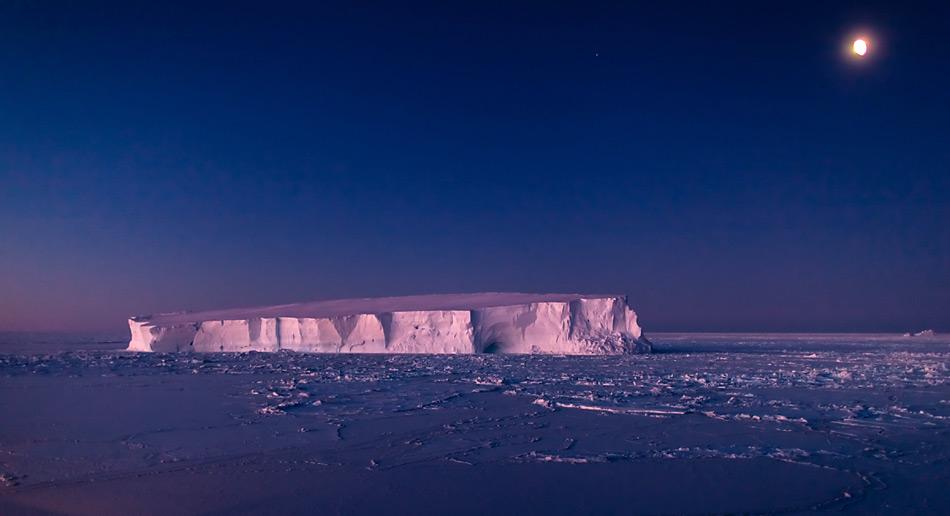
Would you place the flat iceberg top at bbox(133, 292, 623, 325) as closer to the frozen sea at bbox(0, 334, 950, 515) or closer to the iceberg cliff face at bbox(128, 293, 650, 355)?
the iceberg cliff face at bbox(128, 293, 650, 355)

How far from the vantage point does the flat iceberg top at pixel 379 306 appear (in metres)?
21.0

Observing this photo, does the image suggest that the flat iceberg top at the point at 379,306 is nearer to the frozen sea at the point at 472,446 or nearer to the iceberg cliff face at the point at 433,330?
the iceberg cliff face at the point at 433,330

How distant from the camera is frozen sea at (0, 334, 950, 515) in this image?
4.09m

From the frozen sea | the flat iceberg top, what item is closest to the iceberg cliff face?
the flat iceberg top

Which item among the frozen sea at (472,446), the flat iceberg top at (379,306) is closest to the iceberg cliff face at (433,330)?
the flat iceberg top at (379,306)

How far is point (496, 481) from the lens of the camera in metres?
4.52

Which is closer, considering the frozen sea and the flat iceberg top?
the frozen sea

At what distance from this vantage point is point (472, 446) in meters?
5.66

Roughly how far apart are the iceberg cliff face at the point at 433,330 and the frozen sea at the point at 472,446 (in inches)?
352

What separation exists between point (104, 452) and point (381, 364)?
9.33 meters

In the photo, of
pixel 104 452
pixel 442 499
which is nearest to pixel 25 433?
pixel 104 452

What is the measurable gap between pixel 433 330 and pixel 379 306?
11.5ft

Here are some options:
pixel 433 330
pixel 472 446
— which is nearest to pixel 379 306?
pixel 433 330

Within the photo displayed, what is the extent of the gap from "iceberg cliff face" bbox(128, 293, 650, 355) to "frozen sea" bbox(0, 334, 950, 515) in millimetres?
8945
